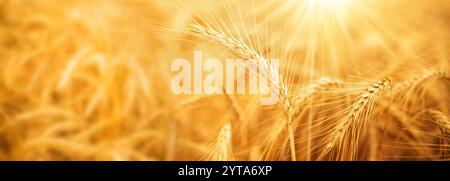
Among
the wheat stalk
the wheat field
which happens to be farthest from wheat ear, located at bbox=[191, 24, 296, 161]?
the wheat stalk

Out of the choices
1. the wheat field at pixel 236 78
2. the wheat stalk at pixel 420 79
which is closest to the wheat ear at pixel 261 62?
the wheat field at pixel 236 78

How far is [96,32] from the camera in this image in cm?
114

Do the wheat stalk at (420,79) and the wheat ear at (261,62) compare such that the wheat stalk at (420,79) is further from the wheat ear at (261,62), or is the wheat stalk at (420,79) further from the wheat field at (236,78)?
the wheat ear at (261,62)

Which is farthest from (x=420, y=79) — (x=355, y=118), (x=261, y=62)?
(x=261, y=62)

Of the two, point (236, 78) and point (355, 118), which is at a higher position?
point (236, 78)

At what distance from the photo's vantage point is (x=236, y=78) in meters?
0.92

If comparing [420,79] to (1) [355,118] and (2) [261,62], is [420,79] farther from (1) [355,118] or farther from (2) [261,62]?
(2) [261,62]

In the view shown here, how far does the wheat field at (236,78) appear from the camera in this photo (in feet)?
2.65

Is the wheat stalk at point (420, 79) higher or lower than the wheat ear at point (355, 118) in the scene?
higher

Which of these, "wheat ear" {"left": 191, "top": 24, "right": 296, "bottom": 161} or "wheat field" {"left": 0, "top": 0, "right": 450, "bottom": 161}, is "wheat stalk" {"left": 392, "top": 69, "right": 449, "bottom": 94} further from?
"wheat ear" {"left": 191, "top": 24, "right": 296, "bottom": 161}

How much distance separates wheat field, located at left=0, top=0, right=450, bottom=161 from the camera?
81cm

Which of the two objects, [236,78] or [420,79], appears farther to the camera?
[236,78]
